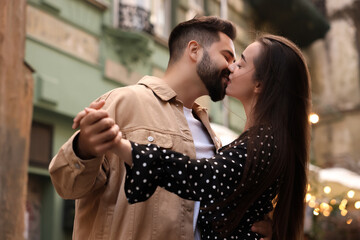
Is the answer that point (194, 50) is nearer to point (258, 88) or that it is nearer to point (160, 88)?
point (160, 88)

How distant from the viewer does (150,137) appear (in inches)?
129

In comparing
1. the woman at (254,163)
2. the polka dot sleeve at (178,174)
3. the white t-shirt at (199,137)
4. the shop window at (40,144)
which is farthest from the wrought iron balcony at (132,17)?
the polka dot sleeve at (178,174)

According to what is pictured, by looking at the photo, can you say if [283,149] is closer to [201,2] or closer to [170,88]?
[170,88]

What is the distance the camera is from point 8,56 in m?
5.80

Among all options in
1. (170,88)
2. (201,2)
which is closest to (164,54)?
(201,2)

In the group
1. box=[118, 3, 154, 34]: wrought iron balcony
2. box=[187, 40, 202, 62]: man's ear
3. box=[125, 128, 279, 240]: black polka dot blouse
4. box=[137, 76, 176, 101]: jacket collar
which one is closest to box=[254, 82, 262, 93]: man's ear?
box=[125, 128, 279, 240]: black polka dot blouse

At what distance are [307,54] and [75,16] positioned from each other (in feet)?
43.9

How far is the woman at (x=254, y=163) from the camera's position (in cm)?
242

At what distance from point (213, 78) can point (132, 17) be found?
7547mm

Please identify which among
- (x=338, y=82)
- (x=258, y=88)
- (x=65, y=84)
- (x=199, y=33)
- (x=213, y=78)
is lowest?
(x=258, y=88)

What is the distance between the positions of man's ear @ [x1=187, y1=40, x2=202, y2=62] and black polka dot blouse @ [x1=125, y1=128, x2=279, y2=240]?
57.5 inches

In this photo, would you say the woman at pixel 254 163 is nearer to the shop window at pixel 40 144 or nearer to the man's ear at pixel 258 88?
the man's ear at pixel 258 88

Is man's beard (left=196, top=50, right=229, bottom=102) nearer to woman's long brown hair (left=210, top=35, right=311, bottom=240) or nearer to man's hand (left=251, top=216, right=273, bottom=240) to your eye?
woman's long brown hair (left=210, top=35, right=311, bottom=240)

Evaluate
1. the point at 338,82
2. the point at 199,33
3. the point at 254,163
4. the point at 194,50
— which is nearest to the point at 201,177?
the point at 254,163
